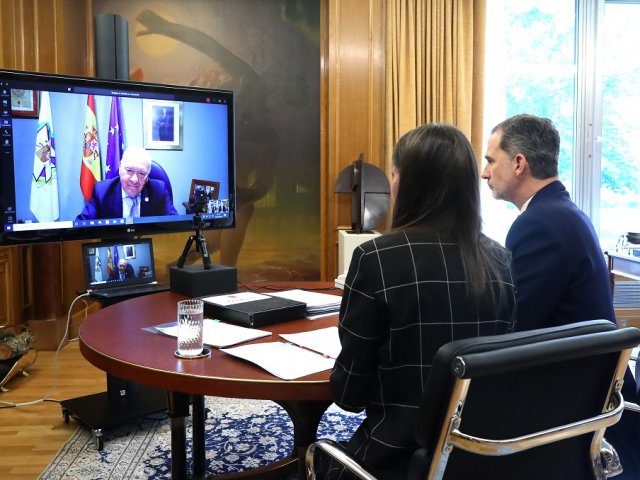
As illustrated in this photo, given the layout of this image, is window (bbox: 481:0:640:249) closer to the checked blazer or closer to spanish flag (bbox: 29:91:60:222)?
spanish flag (bbox: 29:91:60:222)

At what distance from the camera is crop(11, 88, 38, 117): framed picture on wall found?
236cm

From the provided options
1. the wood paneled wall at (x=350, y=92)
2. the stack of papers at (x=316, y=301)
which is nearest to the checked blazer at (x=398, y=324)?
the stack of papers at (x=316, y=301)

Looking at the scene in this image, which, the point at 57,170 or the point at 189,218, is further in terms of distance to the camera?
the point at 189,218

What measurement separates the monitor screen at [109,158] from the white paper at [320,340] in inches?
46.2

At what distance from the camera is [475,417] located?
101 cm

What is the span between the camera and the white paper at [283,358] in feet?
4.63

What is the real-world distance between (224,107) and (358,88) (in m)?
1.73

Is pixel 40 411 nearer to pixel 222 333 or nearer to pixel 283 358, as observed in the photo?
pixel 222 333

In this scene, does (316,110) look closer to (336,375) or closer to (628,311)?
(628,311)

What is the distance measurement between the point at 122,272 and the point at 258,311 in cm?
100

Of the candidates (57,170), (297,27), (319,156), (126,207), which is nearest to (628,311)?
(319,156)

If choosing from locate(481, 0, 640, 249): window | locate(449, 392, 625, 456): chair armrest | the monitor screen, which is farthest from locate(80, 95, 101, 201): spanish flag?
locate(481, 0, 640, 249): window

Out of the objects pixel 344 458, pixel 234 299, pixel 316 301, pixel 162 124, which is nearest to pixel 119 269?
pixel 162 124

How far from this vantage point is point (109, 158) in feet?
8.49
